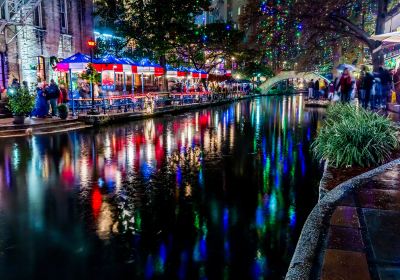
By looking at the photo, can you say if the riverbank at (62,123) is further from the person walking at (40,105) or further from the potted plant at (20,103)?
the person walking at (40,105)

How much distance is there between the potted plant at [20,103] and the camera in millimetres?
19016

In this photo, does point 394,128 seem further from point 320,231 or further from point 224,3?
point 224,3

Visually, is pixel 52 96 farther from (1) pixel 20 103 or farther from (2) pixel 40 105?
(1) pixel 20 103

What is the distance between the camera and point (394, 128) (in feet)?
37.4

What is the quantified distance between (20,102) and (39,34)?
11.6 meters

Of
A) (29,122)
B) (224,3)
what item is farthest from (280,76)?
(29,122)

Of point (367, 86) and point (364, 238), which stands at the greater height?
point (367, 86)

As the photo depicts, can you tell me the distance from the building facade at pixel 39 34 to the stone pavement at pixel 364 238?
74.6ft

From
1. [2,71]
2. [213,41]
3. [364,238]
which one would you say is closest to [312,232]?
[364,238]

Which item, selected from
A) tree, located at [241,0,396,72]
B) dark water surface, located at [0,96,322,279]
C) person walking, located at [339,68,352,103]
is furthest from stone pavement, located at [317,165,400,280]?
tree, located at [241,0,396,72]

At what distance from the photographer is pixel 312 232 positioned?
523 centimetres

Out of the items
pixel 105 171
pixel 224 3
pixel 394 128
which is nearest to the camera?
pixel 105 171

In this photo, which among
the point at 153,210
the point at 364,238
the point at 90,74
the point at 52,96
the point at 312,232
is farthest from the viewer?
the point at 90,74

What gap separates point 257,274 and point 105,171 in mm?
6272
